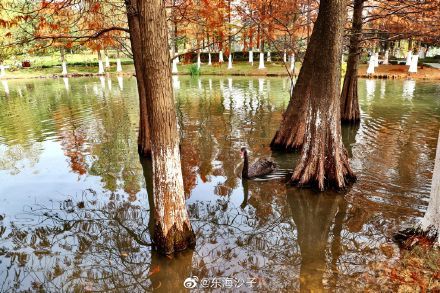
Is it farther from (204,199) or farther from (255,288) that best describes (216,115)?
(255,288)

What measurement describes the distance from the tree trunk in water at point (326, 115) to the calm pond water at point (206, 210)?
1.65 ft

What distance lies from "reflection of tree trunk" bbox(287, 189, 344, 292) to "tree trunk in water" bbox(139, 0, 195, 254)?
6.55 ft

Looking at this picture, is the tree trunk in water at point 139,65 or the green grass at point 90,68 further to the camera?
the green grass at point 90,68

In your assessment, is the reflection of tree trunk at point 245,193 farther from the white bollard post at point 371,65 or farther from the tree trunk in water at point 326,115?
the white bollard post at point 371,65

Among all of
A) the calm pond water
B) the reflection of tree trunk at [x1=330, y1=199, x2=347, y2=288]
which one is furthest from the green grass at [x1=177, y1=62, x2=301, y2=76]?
the reflection of tree trunk at [x1=330, y1=199, x2=347, y2=288]

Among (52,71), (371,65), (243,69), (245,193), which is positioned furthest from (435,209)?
(52,71)

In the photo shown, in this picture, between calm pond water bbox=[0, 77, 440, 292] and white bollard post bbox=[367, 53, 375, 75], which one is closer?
calm pond water bbox=[0, 77, 440, 292]

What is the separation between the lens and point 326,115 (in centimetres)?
793

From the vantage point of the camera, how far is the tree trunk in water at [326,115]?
24.9 ft

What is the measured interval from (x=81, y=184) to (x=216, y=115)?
9483 mm

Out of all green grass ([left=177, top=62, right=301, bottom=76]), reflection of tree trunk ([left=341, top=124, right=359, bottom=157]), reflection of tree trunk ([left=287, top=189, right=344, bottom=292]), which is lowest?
reflection of tree trunk ([left=287, top=189, right=344, bottom=292])

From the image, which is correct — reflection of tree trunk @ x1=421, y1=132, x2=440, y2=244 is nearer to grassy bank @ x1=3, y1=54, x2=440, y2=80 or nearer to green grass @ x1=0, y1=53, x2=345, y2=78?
grassy bank @ x1=3, y1=54, x2=440, y2=80

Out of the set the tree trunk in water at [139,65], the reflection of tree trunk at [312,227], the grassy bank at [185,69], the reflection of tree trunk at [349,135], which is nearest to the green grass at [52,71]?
the grassy bank at [185,69]

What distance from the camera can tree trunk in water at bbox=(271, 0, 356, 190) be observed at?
760 cm
